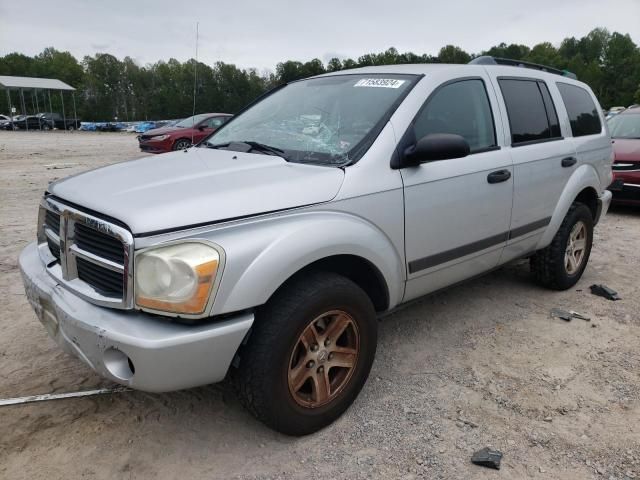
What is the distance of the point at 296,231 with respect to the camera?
2277 mm

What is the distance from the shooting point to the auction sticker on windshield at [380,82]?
10.1ft

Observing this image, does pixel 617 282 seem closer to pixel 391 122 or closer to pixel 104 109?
pixel 391 122

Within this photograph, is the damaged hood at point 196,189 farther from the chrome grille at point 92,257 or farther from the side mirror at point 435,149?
the side mirror at point 435,149

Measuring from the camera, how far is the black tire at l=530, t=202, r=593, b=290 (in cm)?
425

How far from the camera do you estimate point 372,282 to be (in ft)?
9.27

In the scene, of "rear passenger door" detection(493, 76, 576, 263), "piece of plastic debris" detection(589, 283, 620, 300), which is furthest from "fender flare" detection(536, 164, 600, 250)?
"piece of plastic debris" detection(589, 283, 620, 300)

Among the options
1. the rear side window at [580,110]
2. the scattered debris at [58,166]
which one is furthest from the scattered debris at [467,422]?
the scattered debris at [58,166]

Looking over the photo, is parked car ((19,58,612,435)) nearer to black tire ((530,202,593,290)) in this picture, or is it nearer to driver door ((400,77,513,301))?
driver door ((400,77,513,301))

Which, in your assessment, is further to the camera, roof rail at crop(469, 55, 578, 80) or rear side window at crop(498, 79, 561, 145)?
roof rail at crop(469, 55, 578, 80)

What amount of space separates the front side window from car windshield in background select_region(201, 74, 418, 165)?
20 cm

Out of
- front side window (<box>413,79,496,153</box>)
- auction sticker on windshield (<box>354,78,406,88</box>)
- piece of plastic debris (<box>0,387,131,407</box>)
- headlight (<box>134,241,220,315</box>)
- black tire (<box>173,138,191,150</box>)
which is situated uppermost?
auction sticker on windshield (<box>354,78,406,88</box>)

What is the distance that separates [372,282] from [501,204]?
119 centimetres

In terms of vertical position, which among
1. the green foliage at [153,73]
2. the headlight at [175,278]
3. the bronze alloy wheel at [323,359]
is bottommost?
the bronze alloy wheel at [323,359]

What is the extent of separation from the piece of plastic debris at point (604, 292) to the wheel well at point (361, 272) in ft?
8.53
